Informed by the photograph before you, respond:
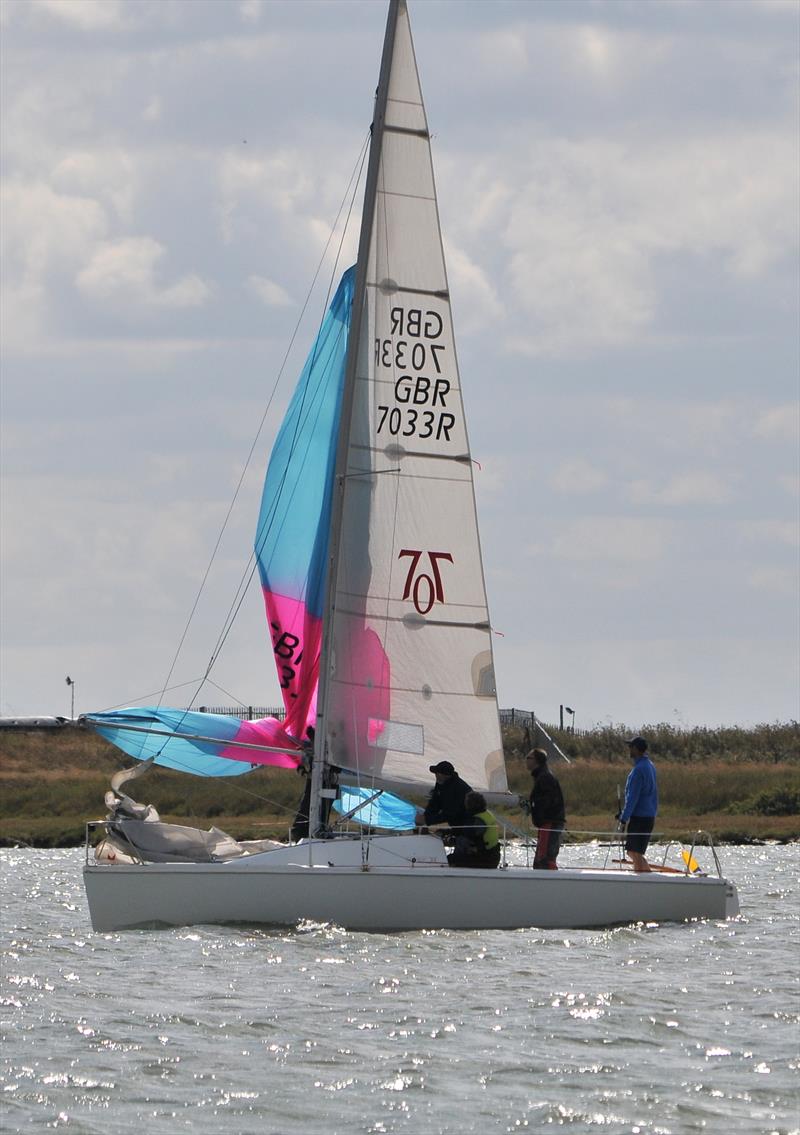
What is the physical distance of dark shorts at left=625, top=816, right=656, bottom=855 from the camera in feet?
65.9

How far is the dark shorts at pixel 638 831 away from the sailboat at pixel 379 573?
3.53 feet

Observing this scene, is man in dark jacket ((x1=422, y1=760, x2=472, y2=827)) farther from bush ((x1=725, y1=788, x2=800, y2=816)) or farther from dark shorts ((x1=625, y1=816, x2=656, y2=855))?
bush ((x1=725, y1=788, x2=800, y2=816))

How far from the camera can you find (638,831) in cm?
2019

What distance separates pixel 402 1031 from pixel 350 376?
375 inches

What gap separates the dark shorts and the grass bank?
44.4 ft

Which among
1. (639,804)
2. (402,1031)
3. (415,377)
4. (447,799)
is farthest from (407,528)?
(402,1031)

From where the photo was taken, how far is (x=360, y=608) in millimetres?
21375

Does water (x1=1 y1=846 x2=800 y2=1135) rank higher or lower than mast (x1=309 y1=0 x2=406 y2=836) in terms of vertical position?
lower

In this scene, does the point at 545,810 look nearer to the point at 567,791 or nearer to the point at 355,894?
the point at 355,894

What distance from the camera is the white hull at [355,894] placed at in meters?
18.8

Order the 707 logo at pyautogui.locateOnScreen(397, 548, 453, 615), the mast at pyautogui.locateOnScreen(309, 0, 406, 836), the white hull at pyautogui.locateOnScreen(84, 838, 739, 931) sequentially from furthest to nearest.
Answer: the 707 logo at pyautogui.locateOnScreen(397, 548, 453, 615), the mast at pyautogui.locateOnScreen(309, 0, 406, 836), the white hull at pyautogui.locateOnScreen(84, 838, 739, 931)

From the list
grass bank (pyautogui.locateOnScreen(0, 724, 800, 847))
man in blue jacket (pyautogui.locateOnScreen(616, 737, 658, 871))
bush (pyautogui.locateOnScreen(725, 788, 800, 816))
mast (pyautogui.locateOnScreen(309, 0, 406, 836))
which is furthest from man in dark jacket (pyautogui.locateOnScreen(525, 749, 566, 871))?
bush (pyautogui.locateOnScreen(725, 788, 800, 816))

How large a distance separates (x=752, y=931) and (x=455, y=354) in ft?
22.7

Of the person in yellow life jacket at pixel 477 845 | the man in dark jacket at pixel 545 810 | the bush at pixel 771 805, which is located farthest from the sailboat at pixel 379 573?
the bush at pixel 771 805
